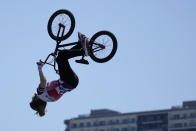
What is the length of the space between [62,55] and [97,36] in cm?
272

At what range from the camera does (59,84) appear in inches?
1061

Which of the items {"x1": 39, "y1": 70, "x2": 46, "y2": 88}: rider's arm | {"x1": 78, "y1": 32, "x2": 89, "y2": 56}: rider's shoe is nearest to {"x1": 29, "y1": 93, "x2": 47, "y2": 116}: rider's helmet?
{"x1": 39, "y1": 70, "x2": 46, "y2": 88}: rider's arm

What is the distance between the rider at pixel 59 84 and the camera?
2669 cm

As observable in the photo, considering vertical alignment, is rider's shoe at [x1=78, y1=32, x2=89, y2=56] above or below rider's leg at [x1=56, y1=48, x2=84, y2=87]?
above

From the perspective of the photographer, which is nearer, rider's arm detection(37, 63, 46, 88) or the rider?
rider's arm detection(37, 63, 46, 88)

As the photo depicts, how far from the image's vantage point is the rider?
26.7m

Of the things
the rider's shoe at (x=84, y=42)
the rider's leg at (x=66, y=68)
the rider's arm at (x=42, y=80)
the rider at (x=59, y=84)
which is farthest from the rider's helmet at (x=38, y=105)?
the rider's shoe at (x=84, y=42)

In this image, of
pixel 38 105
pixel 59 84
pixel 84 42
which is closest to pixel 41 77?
pixel 59 84

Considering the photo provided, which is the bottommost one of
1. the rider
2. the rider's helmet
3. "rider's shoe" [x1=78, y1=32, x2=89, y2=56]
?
the rider's helmet

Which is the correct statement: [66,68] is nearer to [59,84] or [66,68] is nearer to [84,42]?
[59,84]

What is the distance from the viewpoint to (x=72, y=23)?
2898 centimetres

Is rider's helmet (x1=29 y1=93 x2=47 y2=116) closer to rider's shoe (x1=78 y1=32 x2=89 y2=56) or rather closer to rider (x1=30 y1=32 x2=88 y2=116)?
rider (x1=30 y1=32 x2=88 y2=116)

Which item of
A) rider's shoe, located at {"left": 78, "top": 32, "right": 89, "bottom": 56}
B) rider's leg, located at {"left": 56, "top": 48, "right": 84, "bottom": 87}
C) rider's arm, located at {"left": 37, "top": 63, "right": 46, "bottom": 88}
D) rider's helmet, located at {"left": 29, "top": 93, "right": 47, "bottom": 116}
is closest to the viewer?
rider's arm, located at {"left": 37, "top": 63, "right": 46, "bottom": 88}

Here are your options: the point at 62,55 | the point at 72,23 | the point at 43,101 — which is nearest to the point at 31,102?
the point at 43,101
